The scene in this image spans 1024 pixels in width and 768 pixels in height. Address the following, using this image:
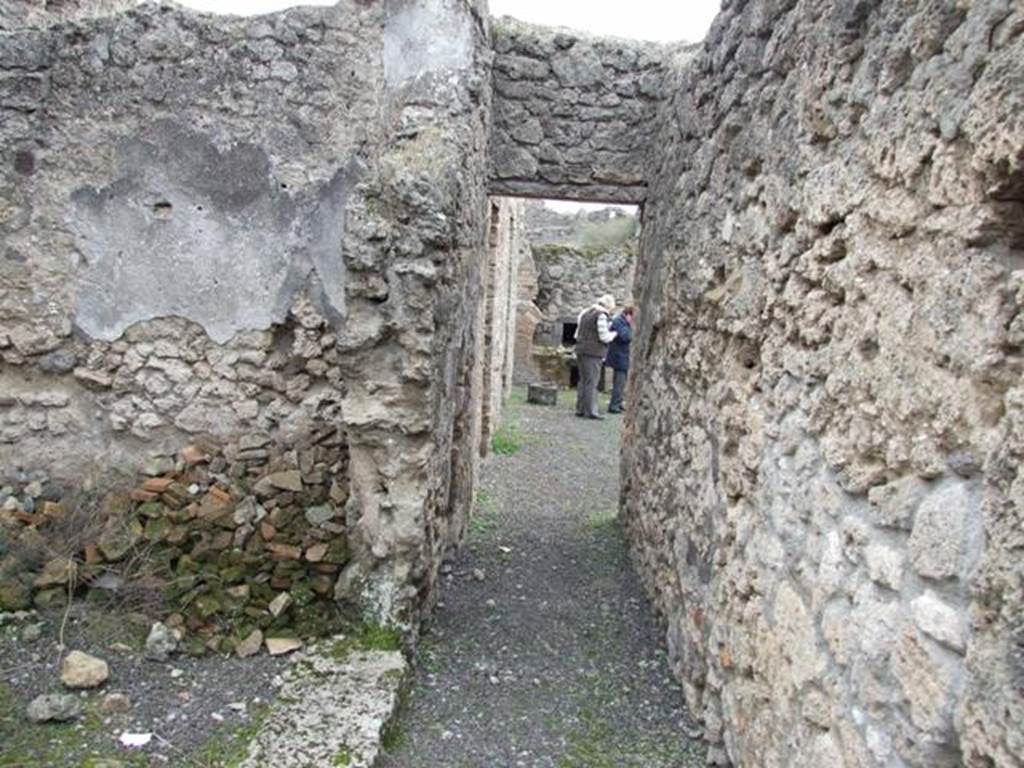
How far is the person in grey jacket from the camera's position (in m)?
10.9

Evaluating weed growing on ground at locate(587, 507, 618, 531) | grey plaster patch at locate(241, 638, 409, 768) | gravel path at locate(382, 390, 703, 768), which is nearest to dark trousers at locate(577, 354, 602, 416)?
weed growing on ground at locate(587, 507, 618, 531)

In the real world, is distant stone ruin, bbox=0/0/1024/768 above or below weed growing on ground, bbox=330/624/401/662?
above

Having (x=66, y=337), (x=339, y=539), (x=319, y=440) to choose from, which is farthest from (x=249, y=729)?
(x=66, y=337)

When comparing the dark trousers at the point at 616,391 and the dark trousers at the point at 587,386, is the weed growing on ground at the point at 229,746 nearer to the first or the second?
the dark trousers at the point at 587,386

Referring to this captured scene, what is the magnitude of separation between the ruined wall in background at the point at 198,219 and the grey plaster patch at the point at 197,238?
0.03 ft

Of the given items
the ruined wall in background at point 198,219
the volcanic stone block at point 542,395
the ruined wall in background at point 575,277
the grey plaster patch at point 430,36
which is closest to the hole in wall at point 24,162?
the ruined wall in background at point 198,219

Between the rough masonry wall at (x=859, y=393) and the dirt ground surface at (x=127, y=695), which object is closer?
the rough masonry wall at (x=859, y=393)

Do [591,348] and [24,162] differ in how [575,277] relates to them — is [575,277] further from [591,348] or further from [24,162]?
[24,162]

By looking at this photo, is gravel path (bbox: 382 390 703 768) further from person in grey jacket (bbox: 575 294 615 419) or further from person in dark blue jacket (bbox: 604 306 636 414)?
person in dark blue jacket (bbox: 604 306 636 414)

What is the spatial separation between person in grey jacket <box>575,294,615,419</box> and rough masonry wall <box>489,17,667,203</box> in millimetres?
5743

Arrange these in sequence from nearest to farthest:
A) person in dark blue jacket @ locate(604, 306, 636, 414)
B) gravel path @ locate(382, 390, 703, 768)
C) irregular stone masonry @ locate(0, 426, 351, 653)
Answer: gravel path @ locate(382, 390, 703, 768)
irregular stone masonry @ locate(0, 426, 351, 653)
person in dark blue jacket @ locate(604, 306, 636, 414)

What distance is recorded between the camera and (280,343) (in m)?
4.09

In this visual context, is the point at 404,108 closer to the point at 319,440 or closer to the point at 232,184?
the point at 232,184

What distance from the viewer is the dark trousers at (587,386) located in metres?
11.1
